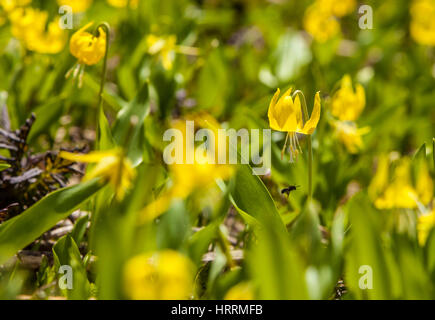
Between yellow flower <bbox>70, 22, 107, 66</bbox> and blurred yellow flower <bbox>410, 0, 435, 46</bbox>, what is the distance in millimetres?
2765

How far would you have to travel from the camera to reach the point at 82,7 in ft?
11.0

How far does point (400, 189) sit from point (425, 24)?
8.75ft

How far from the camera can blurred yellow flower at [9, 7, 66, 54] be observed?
282 centimetres

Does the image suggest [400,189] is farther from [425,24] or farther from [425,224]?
[425,24]

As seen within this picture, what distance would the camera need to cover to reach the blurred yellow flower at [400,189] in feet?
6.41

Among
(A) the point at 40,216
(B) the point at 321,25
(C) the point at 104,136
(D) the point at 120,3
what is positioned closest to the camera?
(A) the point at 40,216

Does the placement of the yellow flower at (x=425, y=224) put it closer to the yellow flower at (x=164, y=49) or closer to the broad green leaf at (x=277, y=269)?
the broad green leaf at (x=277, y=269)

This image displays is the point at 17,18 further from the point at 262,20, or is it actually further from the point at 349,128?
the point at 262,20

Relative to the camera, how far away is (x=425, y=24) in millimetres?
4227

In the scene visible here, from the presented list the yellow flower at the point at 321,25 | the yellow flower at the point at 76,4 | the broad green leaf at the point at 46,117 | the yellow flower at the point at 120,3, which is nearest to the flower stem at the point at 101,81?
the broad green leaf at the point at 46,117

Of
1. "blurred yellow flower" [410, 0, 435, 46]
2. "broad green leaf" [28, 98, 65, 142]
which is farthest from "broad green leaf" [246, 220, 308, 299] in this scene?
"blurred yellow flower" [410, 0, 435, 46]

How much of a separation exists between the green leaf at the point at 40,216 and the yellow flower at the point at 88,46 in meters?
0.69

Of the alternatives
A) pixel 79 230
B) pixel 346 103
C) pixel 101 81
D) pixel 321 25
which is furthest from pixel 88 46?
pixel 321 25

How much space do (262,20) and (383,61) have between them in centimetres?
95
